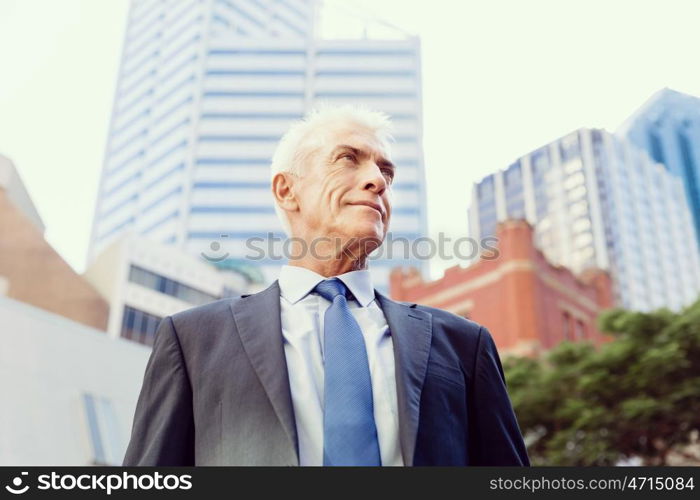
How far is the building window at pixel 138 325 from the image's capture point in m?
22.9

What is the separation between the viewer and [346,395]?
3.92ft

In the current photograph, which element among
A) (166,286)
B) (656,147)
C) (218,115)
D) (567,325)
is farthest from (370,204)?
(218,115)

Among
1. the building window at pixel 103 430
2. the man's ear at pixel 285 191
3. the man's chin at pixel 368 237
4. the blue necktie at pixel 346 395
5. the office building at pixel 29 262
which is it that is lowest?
the blue necktie at pixel 346 395

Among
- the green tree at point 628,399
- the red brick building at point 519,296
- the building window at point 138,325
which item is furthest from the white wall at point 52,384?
the building window at point 138,325

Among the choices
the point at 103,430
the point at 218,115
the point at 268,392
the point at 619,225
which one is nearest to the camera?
the point at 268,392

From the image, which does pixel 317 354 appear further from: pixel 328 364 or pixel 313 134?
pixel 313 134

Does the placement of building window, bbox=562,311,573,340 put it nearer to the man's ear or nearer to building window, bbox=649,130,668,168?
building window, bbox=649,130,668,168

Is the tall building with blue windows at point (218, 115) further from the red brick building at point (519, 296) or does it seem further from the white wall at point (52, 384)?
the white wall at point (52, 384)

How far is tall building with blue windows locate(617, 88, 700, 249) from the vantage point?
3.34 m

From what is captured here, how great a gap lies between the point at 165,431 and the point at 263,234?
50823 millimetres

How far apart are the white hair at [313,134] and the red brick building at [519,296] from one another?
16.1 meters

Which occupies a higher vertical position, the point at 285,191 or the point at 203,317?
the point at 285,191

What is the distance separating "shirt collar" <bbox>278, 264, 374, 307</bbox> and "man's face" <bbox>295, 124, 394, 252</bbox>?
62 mm

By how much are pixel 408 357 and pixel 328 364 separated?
129mm
